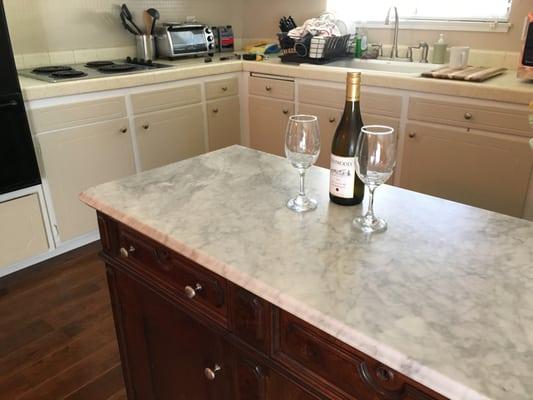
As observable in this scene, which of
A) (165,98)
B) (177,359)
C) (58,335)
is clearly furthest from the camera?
(165,98)

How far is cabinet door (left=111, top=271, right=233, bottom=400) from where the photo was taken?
3.24ft

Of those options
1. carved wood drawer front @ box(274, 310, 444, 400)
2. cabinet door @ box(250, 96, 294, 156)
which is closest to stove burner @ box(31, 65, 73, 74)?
cabinet door @ box(250, 96, 294, 156)

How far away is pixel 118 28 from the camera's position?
10.5 ft

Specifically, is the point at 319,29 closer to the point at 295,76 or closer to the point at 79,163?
the point at 295,76

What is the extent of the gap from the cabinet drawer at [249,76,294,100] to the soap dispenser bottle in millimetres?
918

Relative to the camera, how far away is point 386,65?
10.0 feet

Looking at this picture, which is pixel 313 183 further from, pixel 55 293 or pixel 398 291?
pixel 55 293

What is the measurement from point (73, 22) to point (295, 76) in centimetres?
147

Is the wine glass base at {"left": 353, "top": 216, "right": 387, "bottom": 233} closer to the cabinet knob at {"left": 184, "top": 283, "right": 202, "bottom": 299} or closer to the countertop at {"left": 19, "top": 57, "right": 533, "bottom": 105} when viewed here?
the cabinet knob at {"left": 184, "top": 283, "right": 202, "bottom": 299}

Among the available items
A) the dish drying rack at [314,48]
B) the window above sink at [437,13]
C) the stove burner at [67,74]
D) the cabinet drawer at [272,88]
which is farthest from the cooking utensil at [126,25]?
the window above sink at [437,13]

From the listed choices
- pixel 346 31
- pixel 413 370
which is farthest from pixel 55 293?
pixel 346 31

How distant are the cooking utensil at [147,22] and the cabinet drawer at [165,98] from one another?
0.64m

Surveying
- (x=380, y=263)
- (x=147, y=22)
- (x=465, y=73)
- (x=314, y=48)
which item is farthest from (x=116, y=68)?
(x=380, y=263)

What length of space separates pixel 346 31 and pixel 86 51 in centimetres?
178
